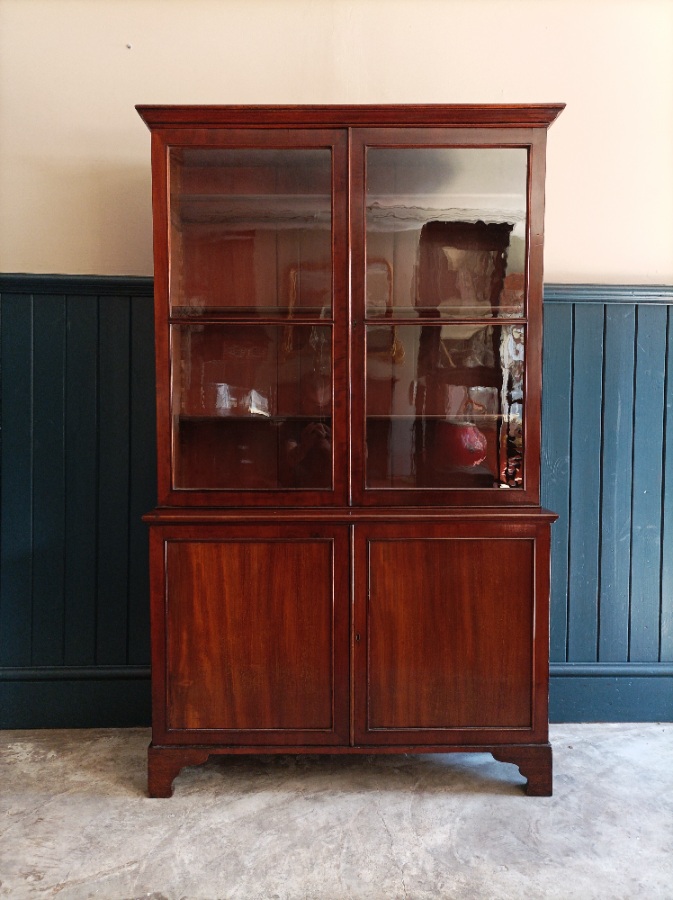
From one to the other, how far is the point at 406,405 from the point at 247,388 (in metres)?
0.49

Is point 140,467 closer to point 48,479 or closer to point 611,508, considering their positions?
point 48,479

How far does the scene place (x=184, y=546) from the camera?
1.86 meters

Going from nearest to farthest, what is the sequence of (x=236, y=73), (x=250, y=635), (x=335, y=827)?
(x=335, y=827) < (x=250, y=635) < (x=236, y=73)

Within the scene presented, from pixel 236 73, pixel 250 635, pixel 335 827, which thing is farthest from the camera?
pixel 236 73

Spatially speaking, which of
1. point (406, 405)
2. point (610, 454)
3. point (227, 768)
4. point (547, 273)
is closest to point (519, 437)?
point (406, 405)

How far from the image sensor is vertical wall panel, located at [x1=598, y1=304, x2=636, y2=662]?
7.68 ft

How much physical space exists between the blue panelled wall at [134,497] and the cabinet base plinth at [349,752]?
1.54 ft

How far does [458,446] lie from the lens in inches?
76.8

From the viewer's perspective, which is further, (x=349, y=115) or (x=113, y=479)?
(x=113, y=479)

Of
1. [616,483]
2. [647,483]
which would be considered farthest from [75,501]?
[647,483]

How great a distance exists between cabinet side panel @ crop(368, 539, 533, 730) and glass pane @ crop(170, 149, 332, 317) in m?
0.82

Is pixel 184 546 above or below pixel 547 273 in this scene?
below

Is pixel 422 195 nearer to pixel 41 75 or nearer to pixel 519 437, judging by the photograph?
pixel 519 437

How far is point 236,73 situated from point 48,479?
161 centimetres
